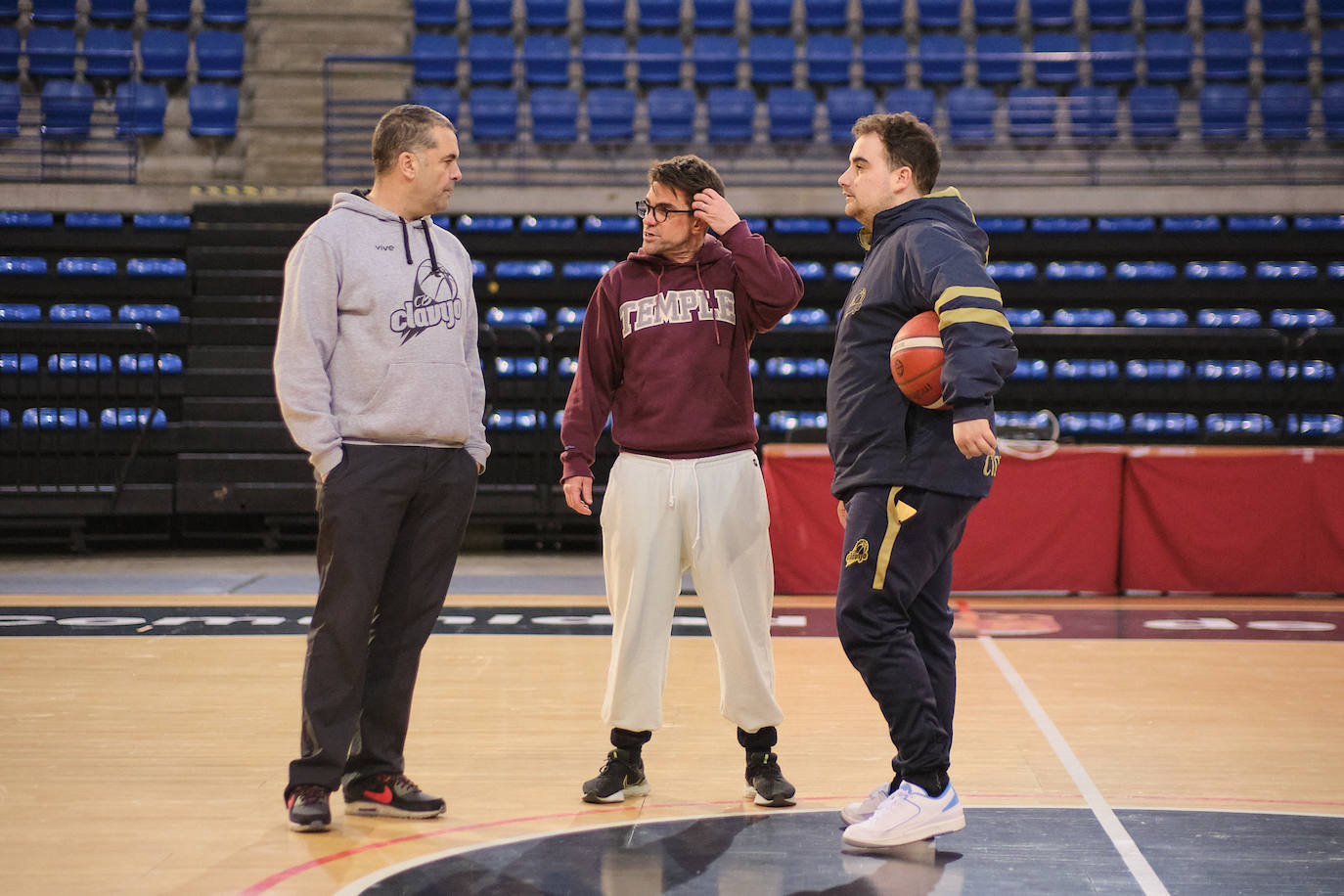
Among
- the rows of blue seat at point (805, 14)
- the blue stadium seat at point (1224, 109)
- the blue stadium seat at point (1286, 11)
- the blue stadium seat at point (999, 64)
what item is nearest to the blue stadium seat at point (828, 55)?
the rows of blue seat at point (805, 14)

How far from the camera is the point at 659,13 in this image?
13.6m

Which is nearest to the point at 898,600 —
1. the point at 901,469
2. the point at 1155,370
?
the point at 901,469

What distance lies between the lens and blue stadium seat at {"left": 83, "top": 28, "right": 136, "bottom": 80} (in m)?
12.9

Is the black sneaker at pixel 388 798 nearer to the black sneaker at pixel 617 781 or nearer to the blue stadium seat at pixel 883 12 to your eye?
the black sneaker at pixel 617 781

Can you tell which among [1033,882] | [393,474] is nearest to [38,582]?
[393,474]

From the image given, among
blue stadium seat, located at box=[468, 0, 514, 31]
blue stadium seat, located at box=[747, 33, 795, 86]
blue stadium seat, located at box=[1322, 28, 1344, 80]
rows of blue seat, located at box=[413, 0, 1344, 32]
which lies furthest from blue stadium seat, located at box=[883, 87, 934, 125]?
blue stadium seat, located at box=[468, 0, 514, 31]

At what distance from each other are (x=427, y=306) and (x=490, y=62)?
1053 cm

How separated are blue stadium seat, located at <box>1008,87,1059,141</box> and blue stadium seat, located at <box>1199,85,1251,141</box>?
1437 mm

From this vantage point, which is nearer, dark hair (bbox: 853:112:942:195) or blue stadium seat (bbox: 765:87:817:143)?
dark hair (bbox: 853:112:942:195)

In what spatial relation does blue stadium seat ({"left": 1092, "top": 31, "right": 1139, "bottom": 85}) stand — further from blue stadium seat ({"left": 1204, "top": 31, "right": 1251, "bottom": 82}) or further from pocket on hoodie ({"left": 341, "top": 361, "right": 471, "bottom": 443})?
pocket on hoodie ({"left": 341, "top": 361, "right": 471, "bottom": 443})

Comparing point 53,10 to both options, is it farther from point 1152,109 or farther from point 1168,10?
point 1168,10

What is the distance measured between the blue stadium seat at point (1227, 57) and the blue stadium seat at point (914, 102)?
2.85 metres

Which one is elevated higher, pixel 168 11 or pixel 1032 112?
pixel 168 11

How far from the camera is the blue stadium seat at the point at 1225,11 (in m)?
13.2
